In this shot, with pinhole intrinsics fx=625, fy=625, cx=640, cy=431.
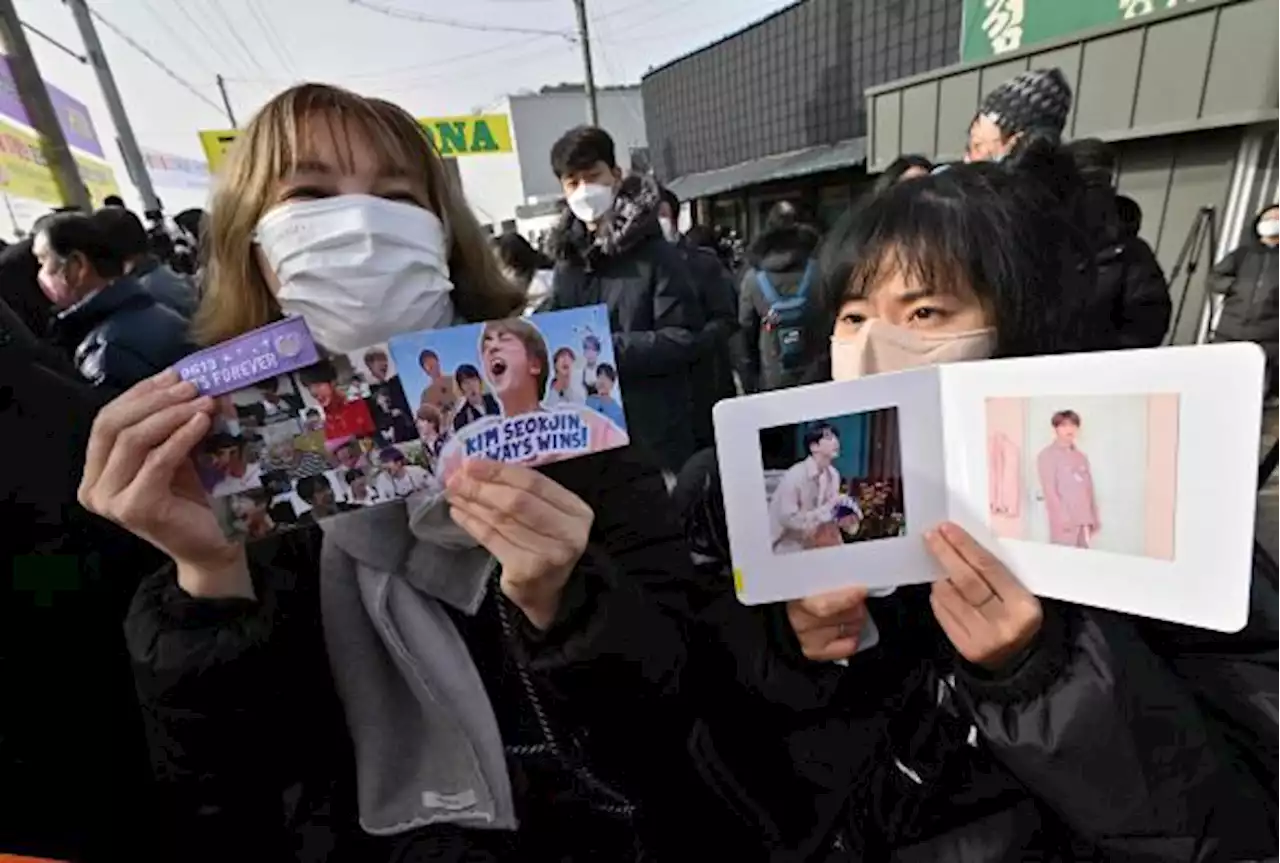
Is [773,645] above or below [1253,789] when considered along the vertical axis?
above

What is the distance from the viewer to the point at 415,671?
1.00 metres

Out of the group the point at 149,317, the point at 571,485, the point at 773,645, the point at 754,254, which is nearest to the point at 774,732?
the point at 773,645

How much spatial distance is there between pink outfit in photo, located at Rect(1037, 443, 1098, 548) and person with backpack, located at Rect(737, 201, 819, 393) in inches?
96.8

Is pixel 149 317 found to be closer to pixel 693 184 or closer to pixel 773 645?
pixel 773 645

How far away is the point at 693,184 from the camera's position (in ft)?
40.4

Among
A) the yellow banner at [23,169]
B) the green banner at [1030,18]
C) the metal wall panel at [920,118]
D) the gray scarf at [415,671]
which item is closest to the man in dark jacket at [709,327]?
the gray scarf at [415,671]

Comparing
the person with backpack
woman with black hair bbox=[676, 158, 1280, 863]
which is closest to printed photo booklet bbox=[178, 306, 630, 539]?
woman with black hair bbox=[676, 158, 1280, 863]

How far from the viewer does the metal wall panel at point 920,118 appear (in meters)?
5.70

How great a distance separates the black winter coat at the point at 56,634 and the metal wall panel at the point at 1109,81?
5870mm

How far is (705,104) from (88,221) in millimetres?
11423

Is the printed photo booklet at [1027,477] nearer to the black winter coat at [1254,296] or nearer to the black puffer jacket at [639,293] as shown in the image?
the black puffer jacket at [639,293]

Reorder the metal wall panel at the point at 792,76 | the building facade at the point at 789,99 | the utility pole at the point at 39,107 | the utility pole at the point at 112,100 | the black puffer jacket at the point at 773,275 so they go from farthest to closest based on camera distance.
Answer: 1. the utility pole at the point at 112,100
2. the building facade at the point at 789,99
3. the metal wall panel at the point at 792,76
4. the utility pole at the point at 39,107
5. the black puffer jacket at the point at 773,275

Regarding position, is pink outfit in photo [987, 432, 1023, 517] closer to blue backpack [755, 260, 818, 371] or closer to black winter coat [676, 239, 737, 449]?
black winter coat [676, 239, 737, 449]

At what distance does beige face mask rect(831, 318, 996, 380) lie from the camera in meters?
0.95
